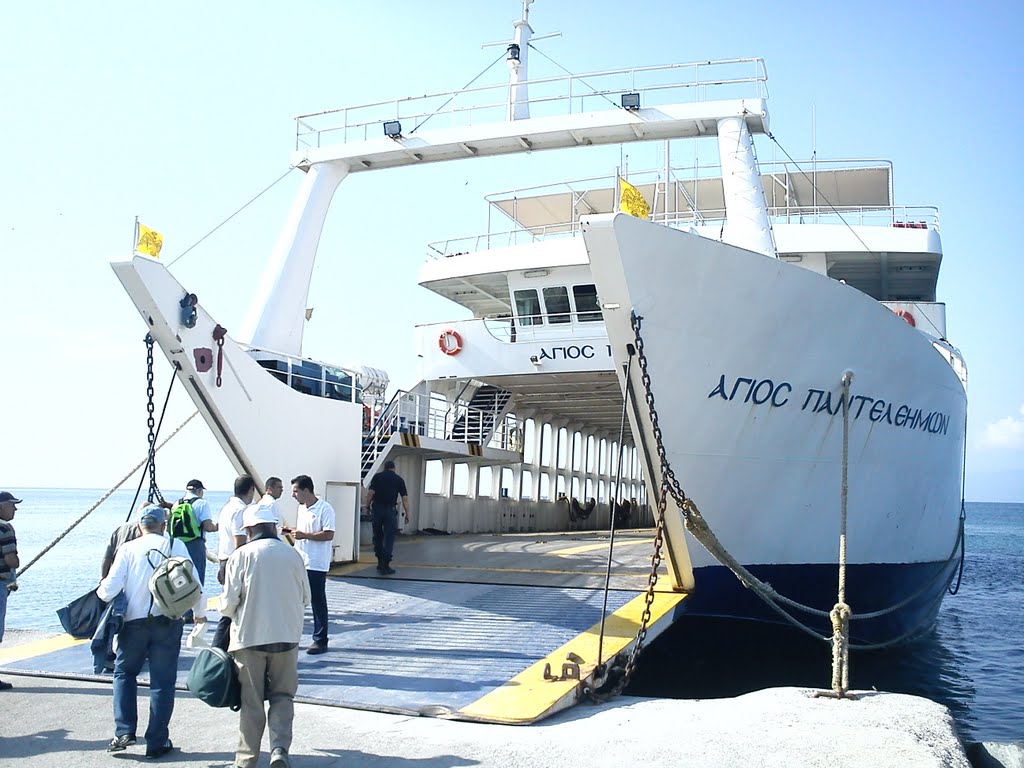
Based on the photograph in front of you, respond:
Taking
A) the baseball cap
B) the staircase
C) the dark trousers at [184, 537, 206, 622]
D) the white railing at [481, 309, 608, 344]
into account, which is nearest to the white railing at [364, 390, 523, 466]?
the staircase

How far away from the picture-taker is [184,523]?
7.87 m

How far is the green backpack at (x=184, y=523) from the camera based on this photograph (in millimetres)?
7852

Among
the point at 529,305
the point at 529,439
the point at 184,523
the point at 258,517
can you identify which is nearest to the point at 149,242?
the point at 184,523

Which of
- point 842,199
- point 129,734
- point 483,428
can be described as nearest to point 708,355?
point 129,734

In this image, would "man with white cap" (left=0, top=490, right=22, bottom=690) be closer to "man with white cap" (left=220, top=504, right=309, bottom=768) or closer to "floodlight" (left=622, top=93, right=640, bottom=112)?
"man with white cap" (left=220, top=504, right=309, bottom=768)

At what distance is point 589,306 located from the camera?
14.1 m

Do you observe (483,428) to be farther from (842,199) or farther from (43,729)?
(43,729)

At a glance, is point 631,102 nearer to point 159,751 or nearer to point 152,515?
point 152,515

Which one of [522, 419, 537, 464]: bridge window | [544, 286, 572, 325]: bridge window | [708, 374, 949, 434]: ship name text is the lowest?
[522, 419, 537, 464]: bridge window

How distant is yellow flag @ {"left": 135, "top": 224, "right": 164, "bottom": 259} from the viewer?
8.06 metres

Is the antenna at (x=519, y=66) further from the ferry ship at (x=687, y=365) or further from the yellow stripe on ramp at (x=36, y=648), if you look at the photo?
the yellow stripe on ramp at (x=36, y=648)

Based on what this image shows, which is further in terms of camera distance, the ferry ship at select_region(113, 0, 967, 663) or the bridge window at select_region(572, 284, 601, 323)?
the bridge window at select_region(572, 284, 601, 323)

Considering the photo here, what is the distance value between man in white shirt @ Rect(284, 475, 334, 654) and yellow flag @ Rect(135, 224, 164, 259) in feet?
8.30

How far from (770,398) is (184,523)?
560 centimetres
